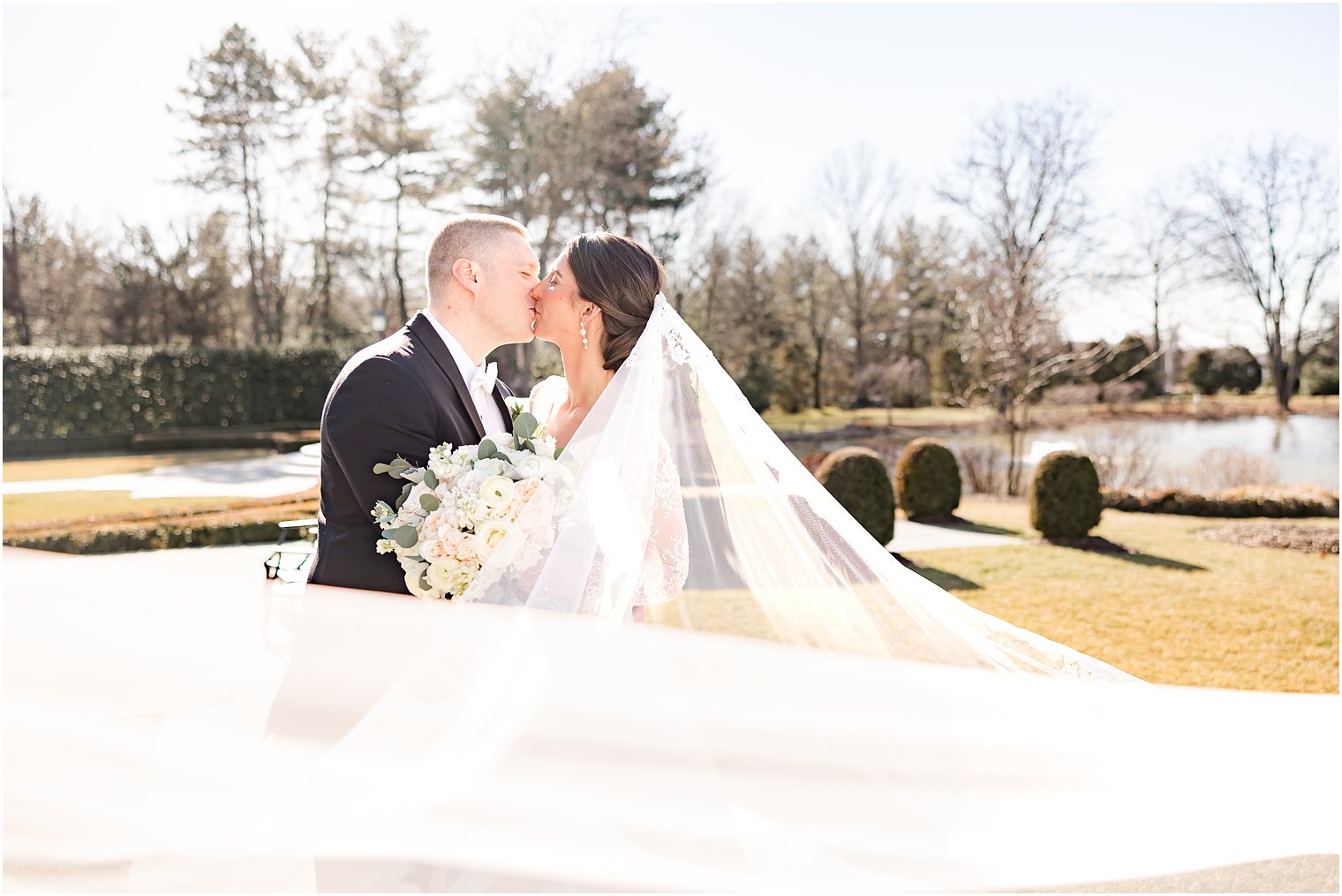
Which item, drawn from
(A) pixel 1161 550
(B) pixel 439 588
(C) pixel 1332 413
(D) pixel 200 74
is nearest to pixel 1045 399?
(C) pixel 1332 413

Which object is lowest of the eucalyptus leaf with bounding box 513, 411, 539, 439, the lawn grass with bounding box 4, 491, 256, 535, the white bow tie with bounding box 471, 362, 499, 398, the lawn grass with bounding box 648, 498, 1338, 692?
the lawn grass with bounding box 648, 498, 1338, 692

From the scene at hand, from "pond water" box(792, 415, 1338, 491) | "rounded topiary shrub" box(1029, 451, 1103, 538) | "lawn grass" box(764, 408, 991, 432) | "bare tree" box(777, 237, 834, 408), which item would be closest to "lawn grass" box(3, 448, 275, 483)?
"pond water" box(792, 415, 1338, 491)

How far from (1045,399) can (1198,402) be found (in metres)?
4.28

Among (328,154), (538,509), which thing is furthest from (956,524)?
(328,154)

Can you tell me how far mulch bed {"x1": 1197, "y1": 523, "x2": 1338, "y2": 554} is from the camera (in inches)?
429

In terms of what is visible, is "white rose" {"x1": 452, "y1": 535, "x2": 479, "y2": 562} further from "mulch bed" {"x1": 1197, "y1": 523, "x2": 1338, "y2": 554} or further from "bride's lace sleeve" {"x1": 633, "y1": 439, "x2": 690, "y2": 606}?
"mulch bed" {"x1": 1197, "y1": 523, "x2": 1338, "y2": 554}

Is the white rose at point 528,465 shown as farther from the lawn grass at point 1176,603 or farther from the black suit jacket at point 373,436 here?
the lawn grass at point 1176,603

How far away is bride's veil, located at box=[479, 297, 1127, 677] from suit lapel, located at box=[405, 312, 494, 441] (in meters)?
0.32

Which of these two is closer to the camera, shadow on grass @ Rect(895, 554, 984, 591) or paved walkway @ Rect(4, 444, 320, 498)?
shadow on grass @ Rect(895, 554, 984, 591)

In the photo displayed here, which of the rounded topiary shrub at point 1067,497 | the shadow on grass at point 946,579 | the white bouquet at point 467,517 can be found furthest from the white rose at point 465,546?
the rounded topiary shrub at point 1067,497

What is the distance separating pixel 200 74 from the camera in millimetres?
26859

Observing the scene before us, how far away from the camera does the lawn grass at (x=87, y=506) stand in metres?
12.0

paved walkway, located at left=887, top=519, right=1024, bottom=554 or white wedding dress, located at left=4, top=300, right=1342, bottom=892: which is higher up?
white wedding dress, located at left=4, top=300, right=1342, bottom=892

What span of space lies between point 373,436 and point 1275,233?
2843cm
